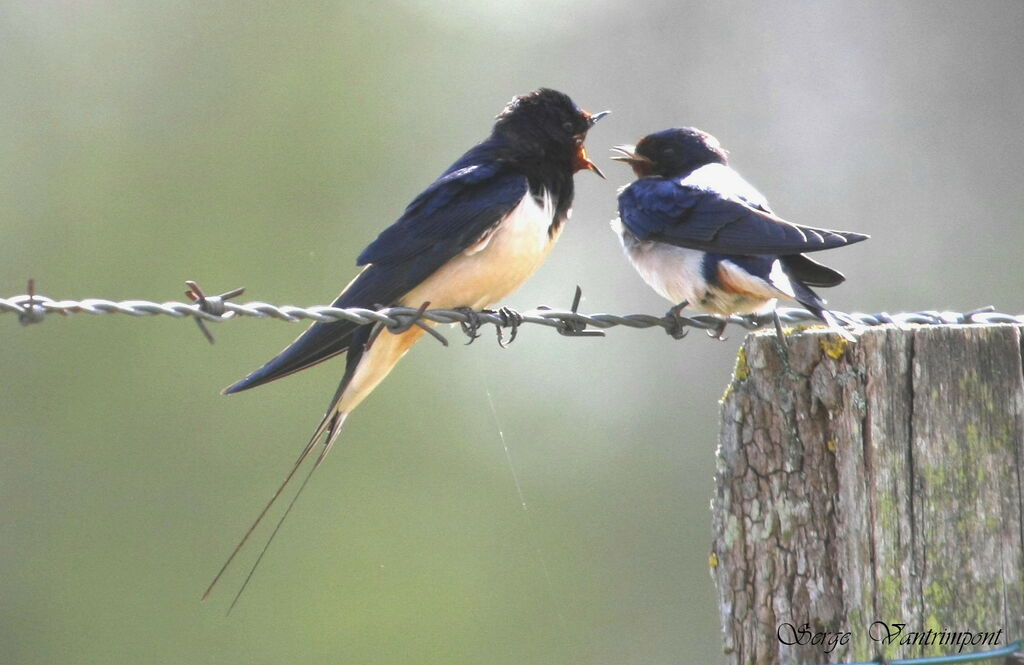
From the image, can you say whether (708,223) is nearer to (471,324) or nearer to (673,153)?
(471,324)

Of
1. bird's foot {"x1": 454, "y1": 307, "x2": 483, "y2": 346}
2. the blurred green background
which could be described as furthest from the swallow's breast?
the blurred green background

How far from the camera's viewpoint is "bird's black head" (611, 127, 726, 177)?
602cm

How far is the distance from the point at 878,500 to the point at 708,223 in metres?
2.23

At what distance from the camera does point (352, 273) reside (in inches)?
582

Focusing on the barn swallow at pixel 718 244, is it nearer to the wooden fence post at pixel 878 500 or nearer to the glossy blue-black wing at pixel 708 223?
the glossy blue-black wing at pixel 708 223

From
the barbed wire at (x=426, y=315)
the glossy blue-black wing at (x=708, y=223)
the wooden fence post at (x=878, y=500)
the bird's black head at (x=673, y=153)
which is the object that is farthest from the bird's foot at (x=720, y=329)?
the bird's black head at (x=673, y=153)

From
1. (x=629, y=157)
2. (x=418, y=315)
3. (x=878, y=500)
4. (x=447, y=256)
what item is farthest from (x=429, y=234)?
(x=878, y=500)

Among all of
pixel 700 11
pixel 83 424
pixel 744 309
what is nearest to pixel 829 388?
pixel 744 309

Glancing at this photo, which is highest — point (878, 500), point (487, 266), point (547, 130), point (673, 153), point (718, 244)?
point (673, 153)

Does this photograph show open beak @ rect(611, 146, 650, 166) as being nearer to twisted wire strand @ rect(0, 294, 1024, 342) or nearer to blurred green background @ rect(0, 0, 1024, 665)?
twisted wire strand @ rect(0, 294, 1024, 342)

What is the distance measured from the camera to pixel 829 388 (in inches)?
113

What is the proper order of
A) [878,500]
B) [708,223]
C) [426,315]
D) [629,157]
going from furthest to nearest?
[629,157] < [708,223] < [426,315] < [878,500]

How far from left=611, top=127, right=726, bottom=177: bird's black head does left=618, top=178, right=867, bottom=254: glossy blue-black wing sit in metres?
0.52

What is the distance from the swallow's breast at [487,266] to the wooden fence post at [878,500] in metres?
1.78
